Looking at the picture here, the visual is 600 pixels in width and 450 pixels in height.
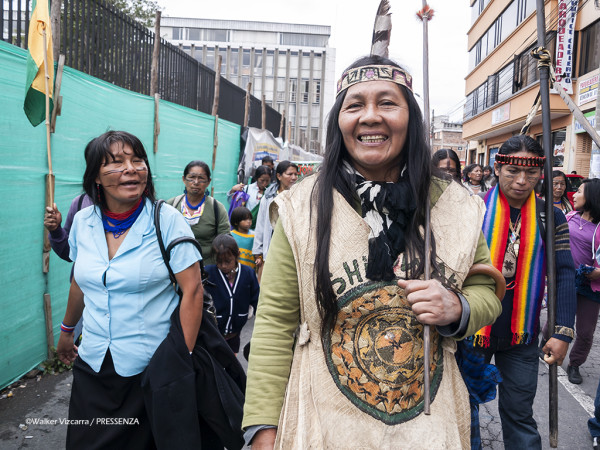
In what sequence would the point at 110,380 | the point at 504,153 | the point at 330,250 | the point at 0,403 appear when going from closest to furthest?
the point at 330,250 → the point at 110,380 → the point at 504,153 → the point at 0,403

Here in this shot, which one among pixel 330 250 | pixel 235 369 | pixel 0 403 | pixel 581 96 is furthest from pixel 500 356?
pixel 581 96

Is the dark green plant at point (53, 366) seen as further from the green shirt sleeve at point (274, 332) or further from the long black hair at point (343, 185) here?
the long black hair at point (343, 185)

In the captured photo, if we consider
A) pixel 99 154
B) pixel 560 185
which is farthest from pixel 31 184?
pixel 560 185

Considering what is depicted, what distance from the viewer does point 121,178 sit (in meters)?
2.36

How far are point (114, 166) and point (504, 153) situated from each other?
2232 millimetres

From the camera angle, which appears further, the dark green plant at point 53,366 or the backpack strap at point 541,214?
the dark green plant at point 53,366

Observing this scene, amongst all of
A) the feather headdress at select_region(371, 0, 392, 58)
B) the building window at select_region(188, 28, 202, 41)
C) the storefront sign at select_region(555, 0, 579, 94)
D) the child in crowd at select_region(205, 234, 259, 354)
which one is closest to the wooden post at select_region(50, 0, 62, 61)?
the child in crowd at select_region(205, 234, 259, 354)

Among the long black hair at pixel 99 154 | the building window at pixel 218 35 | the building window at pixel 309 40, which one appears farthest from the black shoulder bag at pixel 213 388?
the building window at pixel 218 35

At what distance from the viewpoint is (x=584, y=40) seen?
16.6m

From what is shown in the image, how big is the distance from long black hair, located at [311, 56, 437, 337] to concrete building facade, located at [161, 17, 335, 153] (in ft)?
158

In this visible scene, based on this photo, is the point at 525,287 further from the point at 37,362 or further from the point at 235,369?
the point at 37,362

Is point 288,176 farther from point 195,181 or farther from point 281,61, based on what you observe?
point 281,61

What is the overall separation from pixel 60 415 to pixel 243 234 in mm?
2712

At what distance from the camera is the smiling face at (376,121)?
1.45m
